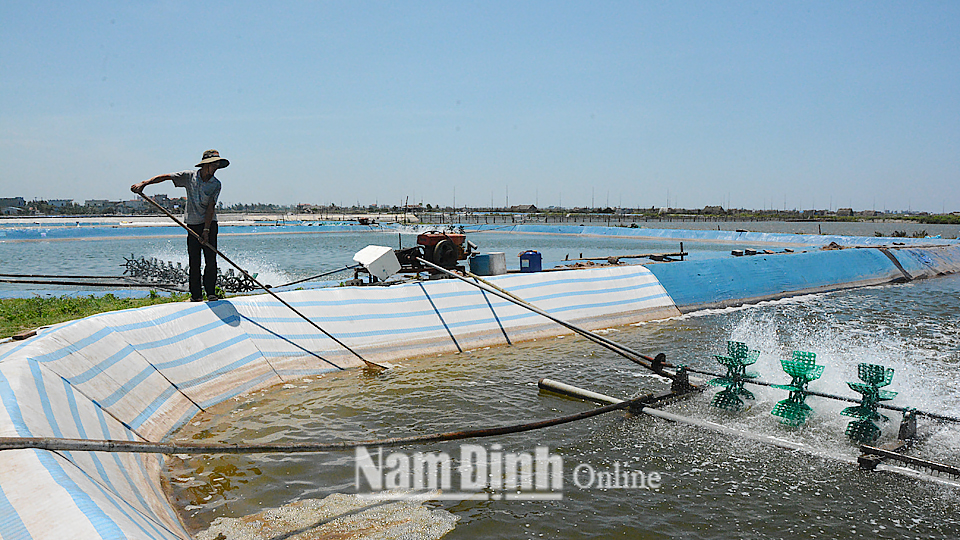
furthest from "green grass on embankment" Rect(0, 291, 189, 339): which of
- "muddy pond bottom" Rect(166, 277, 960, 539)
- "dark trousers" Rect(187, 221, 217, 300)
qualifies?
"muddy pond bottom" Rect(166, 277, 960, 539)

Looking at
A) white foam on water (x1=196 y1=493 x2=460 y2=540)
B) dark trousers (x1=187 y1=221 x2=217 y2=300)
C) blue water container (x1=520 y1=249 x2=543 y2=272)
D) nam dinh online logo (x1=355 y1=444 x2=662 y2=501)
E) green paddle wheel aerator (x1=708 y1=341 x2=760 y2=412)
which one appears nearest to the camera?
white foam on water (x1=196 y1=493 x2=460 y2=540)

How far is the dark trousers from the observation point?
8945 mm

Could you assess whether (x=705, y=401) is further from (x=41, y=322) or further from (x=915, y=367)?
(x=41, y=322)

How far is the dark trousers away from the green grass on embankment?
205 cm

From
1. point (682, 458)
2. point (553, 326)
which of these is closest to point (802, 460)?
point (682, 458)

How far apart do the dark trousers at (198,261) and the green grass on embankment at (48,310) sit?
205 centimetres

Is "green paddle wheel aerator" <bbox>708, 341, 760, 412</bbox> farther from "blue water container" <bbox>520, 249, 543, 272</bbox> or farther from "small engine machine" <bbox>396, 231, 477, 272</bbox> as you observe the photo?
"blue water container" <bbox>520, 249, 543, 272</bbox>

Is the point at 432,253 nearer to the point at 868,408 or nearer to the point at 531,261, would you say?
the point at 531,261

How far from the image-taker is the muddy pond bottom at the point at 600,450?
5391 millimetres

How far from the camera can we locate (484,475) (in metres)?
6.26

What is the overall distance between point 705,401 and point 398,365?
493 centimetres

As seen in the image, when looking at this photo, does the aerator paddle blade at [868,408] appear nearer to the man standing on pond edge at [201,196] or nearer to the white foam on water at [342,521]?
the white foam on water at [342,521]

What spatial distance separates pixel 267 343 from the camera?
9.31 metres

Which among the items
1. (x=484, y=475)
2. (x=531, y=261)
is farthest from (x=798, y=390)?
(x=531, y=261)
